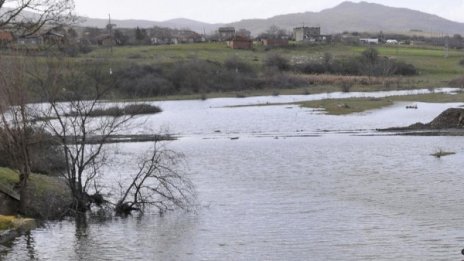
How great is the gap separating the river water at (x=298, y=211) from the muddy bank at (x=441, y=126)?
150 inches

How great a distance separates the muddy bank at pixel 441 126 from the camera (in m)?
52.0

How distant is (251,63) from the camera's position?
133m

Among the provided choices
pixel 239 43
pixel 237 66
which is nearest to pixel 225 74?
pixel 237 66

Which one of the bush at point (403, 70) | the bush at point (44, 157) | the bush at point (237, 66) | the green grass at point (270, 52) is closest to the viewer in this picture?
the bush at point (44, 157)

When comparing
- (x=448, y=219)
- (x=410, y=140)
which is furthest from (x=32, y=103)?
(x=410, y=140)

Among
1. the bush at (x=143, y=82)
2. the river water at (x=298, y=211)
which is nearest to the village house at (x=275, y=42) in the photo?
the bush at (x=143, y=82)

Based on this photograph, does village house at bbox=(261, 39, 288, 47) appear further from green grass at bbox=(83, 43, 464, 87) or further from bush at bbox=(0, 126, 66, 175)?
bush at bbox=(0, 126, 66, 175)

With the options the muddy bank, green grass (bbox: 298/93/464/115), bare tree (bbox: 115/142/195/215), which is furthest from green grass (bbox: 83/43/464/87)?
bare tree (bbox: 115/142/195/215)

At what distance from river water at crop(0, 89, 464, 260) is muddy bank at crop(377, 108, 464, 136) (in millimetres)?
3799

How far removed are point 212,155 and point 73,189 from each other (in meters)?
18.0

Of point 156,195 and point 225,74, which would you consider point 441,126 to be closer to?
point 156,195

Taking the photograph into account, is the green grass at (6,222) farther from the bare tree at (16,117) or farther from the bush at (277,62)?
the bush at (277,62)

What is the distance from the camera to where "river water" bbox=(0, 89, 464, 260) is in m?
20.5

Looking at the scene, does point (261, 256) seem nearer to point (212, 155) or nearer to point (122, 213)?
point (122, 213)
